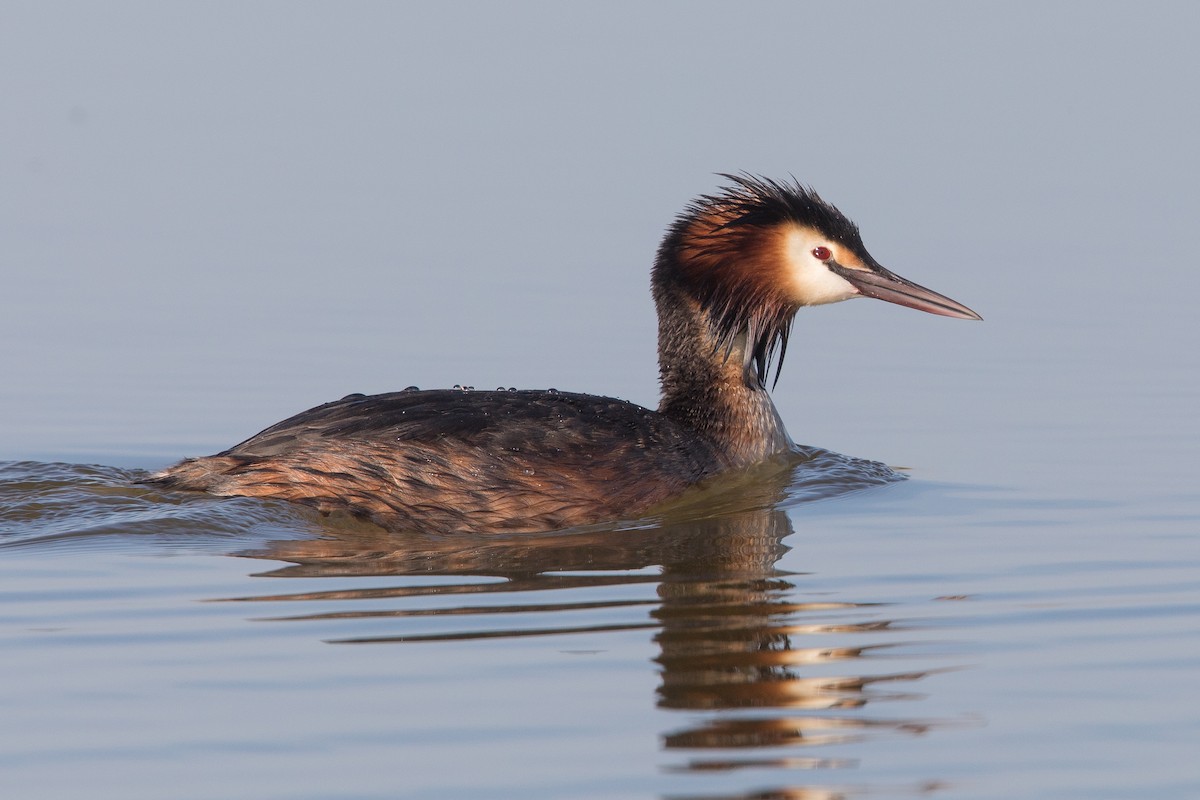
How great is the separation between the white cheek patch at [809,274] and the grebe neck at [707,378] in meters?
0.40

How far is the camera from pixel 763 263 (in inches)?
424

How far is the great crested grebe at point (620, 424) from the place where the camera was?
9547mm

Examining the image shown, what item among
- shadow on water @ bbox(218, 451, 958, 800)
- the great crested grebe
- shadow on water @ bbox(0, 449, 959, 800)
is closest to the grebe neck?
the great crested grebe

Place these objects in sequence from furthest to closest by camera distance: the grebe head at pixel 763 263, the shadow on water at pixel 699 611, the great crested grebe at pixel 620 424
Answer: the grebe head at pixel 763 263, the great crested grebe at pixel 620 424, the shadow on water at pixel 699 611

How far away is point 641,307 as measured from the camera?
1531 centimetres

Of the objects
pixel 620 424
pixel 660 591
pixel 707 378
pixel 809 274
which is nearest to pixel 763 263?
pixel 809 274

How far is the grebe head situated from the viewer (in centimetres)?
1073

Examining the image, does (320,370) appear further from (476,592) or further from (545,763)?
(545,763)

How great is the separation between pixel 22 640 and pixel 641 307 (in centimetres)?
839

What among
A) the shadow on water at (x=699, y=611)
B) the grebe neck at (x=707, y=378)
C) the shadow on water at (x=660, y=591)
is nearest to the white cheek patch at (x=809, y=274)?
the grebe neck at (x=707, y=378)

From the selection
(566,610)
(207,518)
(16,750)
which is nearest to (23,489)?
(207,518)

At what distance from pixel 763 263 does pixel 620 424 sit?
1305 millimetres

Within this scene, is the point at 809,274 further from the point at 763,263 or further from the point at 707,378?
the point at 707,378

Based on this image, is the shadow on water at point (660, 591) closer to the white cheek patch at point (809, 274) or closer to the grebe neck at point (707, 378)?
the grebe neck at point (707, 378)
